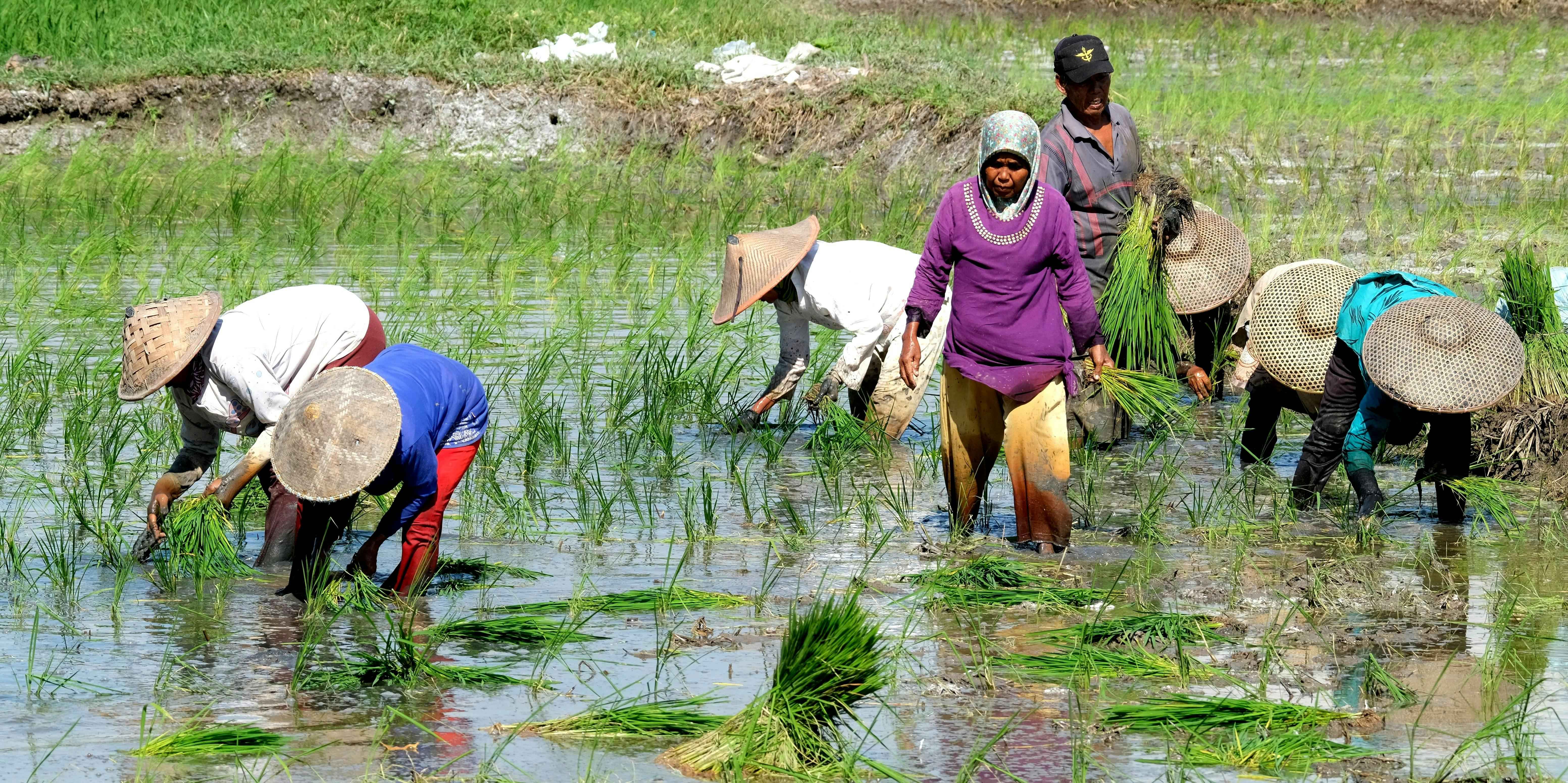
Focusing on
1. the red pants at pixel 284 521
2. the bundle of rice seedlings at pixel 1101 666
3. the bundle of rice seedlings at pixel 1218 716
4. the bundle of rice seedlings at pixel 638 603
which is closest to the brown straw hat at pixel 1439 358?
the bundle of rice seedlings at pixel 1101 666

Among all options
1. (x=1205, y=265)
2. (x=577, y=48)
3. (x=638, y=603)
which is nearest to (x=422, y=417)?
(x=638, y=603)

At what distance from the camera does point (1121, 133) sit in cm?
687

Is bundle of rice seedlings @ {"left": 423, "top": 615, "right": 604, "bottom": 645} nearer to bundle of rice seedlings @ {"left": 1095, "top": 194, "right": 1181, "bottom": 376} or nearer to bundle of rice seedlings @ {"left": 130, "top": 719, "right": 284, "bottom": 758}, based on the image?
bundle of rice seedlings @ {"left": 130, "top": 719, "right": 284, "bottom": 758}

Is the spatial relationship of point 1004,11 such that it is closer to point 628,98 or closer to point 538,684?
point 628,98

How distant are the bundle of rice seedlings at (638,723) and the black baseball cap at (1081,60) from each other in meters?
3.46

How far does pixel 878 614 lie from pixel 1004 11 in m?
19.6

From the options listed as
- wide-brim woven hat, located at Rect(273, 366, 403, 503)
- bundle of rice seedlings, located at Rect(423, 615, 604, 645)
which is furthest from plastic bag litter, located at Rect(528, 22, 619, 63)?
wide-brim woven hat, located at Rect(273, 366, 403, 503)

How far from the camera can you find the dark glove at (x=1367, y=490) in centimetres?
587

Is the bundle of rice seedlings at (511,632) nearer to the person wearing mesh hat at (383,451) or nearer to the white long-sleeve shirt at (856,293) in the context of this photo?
the person wearing mesh hat at (383,451)

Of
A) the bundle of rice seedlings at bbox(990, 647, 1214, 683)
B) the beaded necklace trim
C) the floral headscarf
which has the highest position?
the floral headscarf

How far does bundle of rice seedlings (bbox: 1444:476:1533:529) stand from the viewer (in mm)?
5617

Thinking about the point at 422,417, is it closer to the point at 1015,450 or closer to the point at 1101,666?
the point at 1101,666

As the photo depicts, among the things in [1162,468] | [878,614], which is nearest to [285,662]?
[878,614]

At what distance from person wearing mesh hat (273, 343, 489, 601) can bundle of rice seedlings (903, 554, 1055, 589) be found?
133cm
